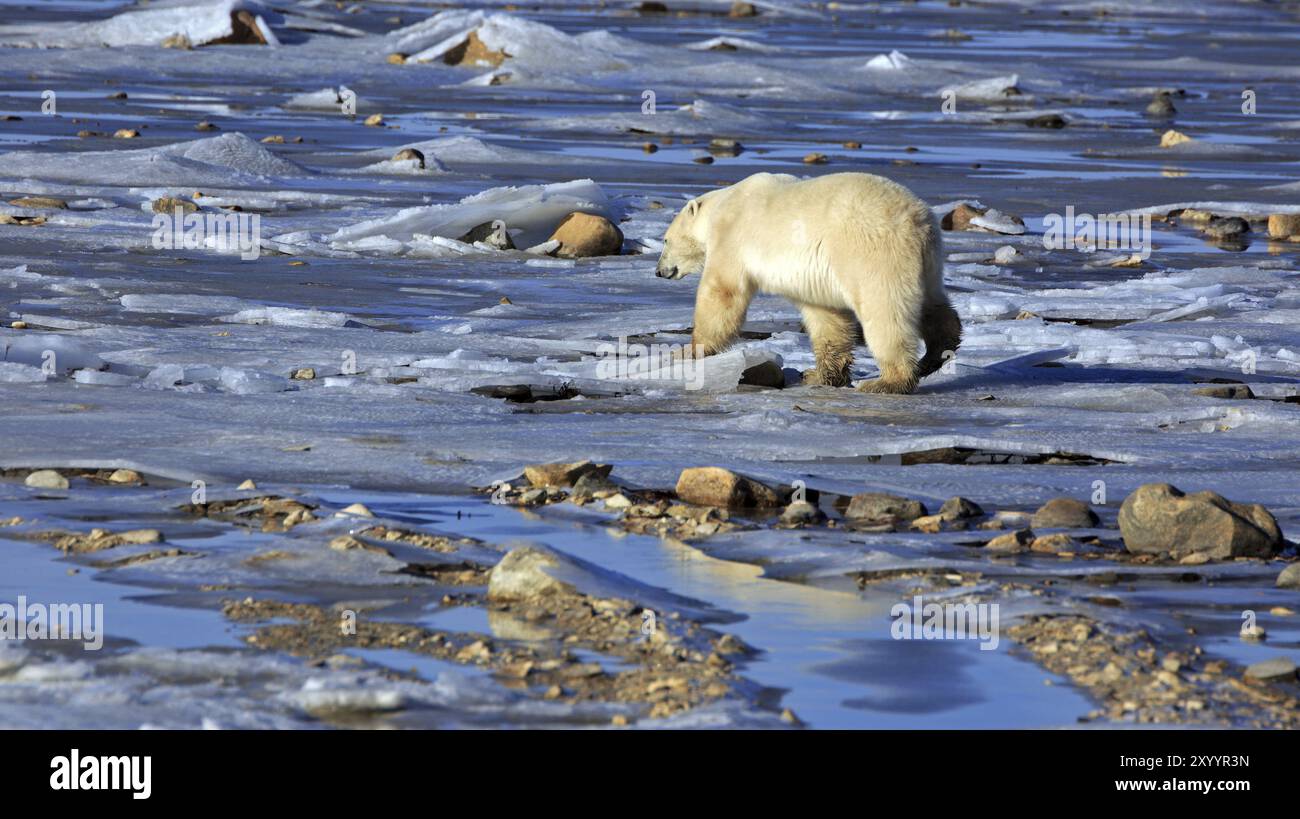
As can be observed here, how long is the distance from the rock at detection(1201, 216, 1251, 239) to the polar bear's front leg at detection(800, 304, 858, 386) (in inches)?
276

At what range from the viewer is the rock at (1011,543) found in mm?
6199

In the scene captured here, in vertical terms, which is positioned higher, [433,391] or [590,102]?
[590,102]

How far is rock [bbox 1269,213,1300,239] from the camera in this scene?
1528cm

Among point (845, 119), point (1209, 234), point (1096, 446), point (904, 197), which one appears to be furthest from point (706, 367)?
point (845, 119)

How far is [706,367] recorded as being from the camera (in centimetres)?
916

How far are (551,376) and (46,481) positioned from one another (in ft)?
9.79

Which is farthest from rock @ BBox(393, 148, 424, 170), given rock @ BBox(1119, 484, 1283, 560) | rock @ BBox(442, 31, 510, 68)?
rock @ BBox(1119, 484, 1283, 560)

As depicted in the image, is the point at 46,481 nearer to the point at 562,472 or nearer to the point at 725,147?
the point at 562,472

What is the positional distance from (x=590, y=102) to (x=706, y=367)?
16964mm

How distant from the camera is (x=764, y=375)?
9.16m
